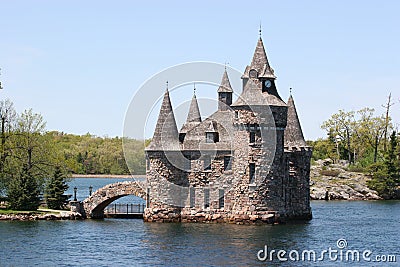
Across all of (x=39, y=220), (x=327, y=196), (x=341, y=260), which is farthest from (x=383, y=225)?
(x=327, y=196)

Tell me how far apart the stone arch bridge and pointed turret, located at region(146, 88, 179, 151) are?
144 inches

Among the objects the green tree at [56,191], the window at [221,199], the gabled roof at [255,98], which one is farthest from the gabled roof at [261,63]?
the green tree at [56,191]

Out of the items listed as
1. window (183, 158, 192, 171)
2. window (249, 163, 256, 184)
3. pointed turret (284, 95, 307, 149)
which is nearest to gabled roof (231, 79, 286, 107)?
window (249, 163, 256, 184)

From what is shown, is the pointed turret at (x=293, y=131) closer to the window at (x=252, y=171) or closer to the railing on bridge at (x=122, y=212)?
the window at (x=252, y=171)

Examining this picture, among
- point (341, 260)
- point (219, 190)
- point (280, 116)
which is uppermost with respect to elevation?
point (280, 116)

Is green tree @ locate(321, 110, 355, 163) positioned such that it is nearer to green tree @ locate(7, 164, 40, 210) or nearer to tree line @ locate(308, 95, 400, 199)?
tree line @ locate(308, 95, 400, 199)

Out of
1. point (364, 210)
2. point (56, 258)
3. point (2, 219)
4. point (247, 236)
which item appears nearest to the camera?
point (56, 258)

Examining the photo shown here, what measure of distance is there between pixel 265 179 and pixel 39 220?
17525 mm

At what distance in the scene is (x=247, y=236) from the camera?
54219mm

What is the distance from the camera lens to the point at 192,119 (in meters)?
67.0

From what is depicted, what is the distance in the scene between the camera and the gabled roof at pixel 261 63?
59.4 metres

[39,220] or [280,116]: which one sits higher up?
[280,116]

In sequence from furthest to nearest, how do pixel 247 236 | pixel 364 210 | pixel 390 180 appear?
pixel 390 180 < pixel 364 210 < pixel 247 236

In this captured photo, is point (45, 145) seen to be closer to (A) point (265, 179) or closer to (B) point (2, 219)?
(B) point (2, 219)
